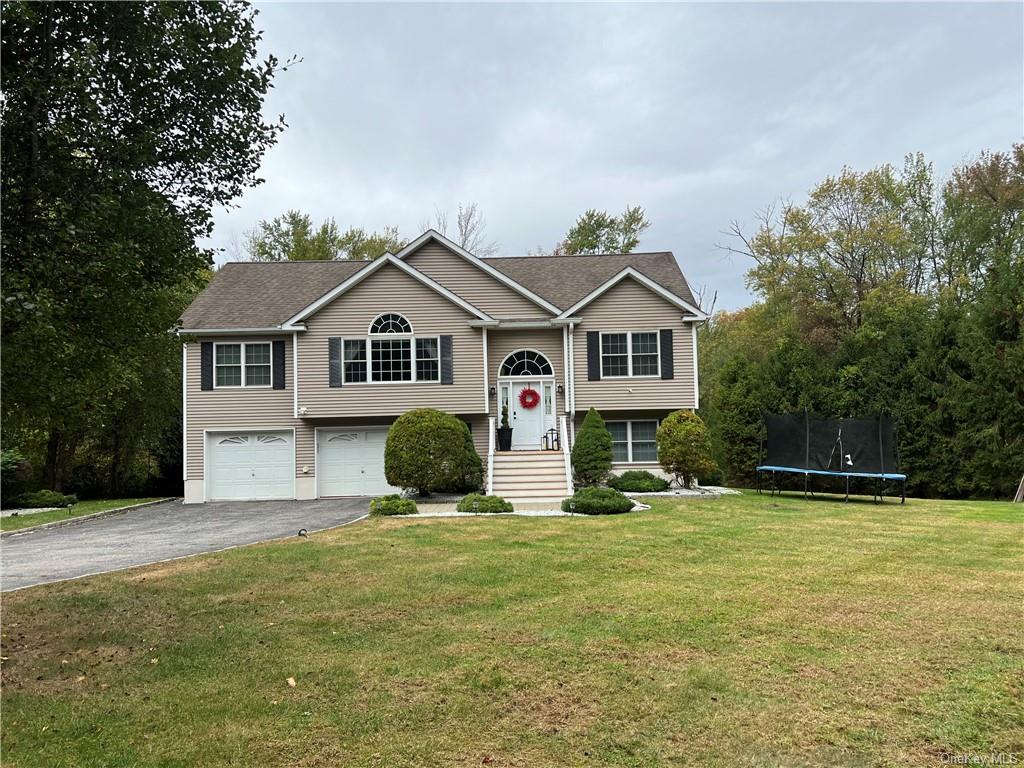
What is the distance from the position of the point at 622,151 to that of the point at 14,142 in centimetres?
1945

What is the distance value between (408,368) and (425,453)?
3.76m

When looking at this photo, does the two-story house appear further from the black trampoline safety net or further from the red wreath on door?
the black trampoline safety net

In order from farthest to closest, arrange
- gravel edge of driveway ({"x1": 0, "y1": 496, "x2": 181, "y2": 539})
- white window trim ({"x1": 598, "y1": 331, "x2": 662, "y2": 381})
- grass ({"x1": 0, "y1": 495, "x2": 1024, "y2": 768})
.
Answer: white window trim ({"x1": 598, "y1": 331, "x2": 662, "y2": 381}) < gravel edge of driveway ({"x1": 0, "y1": 496, "x2": 181, "y2": 539}) < grass ({"x1": 0, "y1": 495, "x2": 1024, "y2": 768})

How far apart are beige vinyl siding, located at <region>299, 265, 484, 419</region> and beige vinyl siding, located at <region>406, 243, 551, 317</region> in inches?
34.9

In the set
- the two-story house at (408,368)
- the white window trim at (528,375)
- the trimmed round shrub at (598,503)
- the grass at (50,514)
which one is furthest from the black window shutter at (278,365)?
the trimmed round shrub at (598,503)

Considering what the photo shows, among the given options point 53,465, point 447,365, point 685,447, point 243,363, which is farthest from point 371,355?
point 53,465

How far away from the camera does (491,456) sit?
59.2 ft

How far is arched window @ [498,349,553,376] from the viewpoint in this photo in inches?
810

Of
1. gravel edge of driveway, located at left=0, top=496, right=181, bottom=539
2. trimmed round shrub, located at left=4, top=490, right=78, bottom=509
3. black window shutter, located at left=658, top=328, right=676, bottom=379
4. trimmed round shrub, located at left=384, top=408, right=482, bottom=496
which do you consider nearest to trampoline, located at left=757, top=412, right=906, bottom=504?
black window shutter, located at left=658, top=328, right=676, bottom=379

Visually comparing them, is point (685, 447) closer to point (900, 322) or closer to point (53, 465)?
point (900, 322)

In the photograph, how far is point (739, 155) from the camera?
856 inches

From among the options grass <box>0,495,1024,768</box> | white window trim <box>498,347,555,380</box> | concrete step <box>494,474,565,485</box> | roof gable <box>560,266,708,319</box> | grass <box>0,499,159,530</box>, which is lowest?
grass <box>0,499,159,530</box>

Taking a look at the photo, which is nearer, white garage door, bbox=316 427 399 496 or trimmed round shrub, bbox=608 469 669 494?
trimmed round shrub, bbox=608 469 669 494

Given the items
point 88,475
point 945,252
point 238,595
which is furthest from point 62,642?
point 945,252
